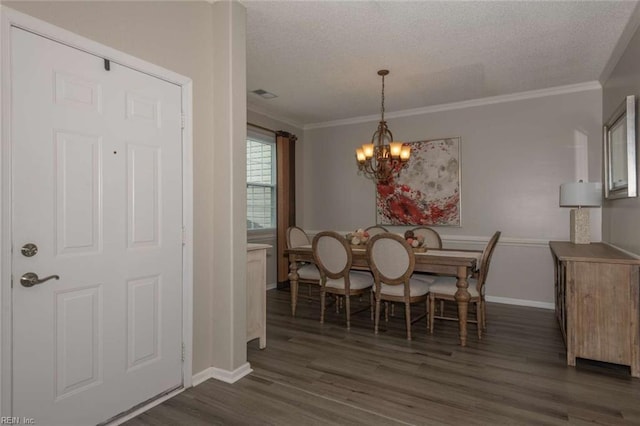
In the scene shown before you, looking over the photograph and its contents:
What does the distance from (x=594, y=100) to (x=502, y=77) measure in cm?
122

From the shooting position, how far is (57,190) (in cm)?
186

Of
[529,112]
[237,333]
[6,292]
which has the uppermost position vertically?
[529,112]

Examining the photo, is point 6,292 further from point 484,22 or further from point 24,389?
point 484,22

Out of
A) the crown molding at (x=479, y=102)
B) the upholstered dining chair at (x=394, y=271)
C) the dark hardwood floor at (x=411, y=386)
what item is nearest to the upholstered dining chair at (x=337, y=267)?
the upholstered dining chair at (x=394, y=271)

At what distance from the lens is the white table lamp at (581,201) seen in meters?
3.66

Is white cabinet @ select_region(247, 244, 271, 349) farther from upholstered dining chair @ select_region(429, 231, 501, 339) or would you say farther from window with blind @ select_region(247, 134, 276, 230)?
window with blind @ select_region(247, 134, 276, 230)

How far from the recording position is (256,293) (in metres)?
3.16

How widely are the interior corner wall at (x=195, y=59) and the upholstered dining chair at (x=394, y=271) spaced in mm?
1613

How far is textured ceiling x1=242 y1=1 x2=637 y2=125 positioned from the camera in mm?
2805

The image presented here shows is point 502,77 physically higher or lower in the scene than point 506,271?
higher

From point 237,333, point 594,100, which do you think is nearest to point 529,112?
point 594,100

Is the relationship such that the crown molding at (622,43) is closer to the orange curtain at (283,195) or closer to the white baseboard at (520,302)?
the white baseboard at (520,302)

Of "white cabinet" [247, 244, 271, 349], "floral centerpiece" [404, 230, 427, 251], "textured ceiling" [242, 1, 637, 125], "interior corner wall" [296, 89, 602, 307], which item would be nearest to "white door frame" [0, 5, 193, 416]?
"textured ceiling" [242, 1, 637, 125]

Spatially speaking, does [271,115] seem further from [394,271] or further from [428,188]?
[394,271]
